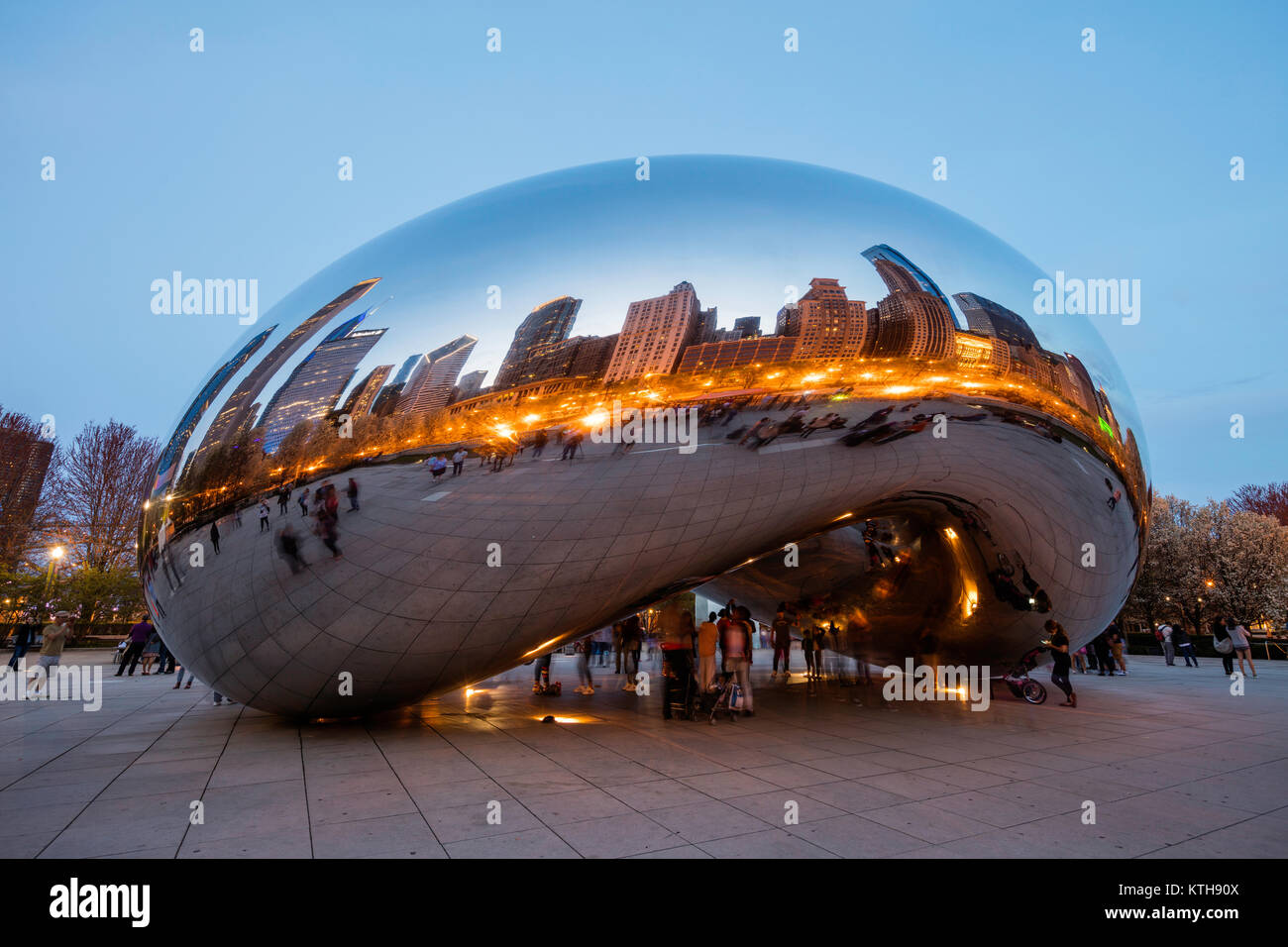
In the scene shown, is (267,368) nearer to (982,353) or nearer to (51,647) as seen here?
(982,353)

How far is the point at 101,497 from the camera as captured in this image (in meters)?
38.7

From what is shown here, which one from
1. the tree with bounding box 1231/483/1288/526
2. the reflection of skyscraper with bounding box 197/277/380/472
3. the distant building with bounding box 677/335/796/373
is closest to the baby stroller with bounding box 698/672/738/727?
the distant building with bounding box 677/335/796/373

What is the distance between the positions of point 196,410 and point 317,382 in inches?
65.9

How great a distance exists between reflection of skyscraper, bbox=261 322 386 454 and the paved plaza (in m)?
2.74

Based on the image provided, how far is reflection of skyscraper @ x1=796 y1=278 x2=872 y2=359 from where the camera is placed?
18.8 feet

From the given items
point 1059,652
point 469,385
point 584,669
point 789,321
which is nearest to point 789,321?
point 789,321

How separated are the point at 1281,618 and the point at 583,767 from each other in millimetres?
45284

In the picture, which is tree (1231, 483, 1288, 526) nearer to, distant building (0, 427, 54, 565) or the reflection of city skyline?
the reflection of city skyline

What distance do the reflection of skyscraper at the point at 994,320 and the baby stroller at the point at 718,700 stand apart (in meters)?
4.84

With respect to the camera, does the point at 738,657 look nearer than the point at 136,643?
Yes

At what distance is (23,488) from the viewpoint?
38.2 metres

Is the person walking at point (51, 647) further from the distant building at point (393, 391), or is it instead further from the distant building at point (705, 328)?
the distant building at point (705, 328)

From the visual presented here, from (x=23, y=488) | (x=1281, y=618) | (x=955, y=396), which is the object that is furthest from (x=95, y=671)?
(x=1281, y=618)

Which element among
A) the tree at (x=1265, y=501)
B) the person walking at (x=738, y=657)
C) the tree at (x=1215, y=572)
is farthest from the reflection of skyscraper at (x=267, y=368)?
the tree at (x=1265, y=501)
